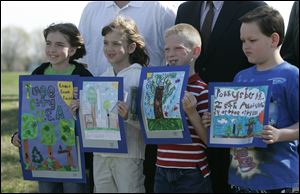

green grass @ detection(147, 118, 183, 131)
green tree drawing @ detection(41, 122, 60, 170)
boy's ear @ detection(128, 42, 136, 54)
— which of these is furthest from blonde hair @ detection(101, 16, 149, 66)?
green tree drawing @ detection(41, 122, 60, 170)

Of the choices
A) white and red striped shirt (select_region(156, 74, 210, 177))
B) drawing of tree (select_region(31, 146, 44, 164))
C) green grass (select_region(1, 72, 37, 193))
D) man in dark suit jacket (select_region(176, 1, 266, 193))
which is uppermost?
man in dark suit jacket (select_region(176, 1, 266, 193))

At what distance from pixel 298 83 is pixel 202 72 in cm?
106

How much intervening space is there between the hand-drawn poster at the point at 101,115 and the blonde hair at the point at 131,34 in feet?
1.63

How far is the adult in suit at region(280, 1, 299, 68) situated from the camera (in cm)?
401

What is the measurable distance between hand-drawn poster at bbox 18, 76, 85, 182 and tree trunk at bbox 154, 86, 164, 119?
0.66 metres

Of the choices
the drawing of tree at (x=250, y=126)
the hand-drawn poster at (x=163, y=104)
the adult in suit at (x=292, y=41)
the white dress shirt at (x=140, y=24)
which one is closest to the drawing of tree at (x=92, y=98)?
the hand-drawn poster at (x=163, y=104)

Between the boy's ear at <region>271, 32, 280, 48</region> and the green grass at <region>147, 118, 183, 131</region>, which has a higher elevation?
the boy's ear at <region>271, 32, 280, 48</region>

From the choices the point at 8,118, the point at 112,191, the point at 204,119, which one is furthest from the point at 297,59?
the point at 8,118

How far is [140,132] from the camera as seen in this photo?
3.94 m

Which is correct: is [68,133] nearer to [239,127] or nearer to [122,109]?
[122,109]

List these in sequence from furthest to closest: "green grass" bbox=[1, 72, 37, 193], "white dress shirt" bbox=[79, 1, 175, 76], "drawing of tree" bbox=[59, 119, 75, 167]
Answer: "green grass" bbox=[1, 72, 37, 193], "white dress shirt" bbox=[79, 1, 175, 76], "drawing of tree" bbox=[59, 119, 75, 167]

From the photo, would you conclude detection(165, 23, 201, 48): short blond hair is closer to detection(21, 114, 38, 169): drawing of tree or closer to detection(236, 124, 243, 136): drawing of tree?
detection(236, 124, 243, 136): drawing of tree

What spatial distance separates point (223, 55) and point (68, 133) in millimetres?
1359

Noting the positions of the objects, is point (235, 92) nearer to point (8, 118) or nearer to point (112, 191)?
point (112, 191)
